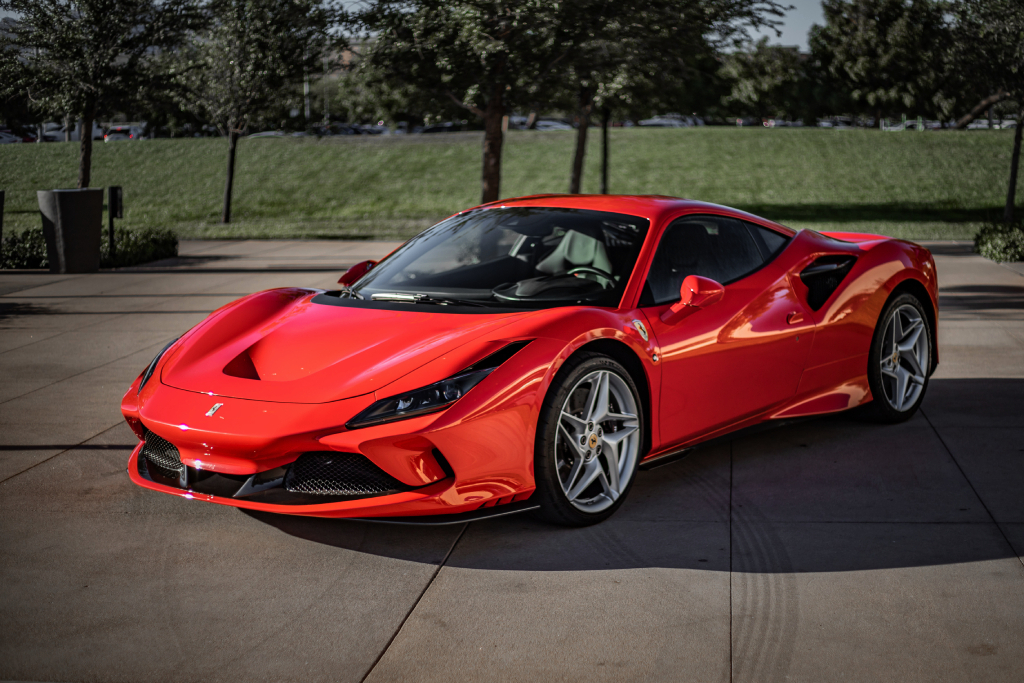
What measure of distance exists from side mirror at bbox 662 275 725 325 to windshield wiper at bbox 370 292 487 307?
0.84m

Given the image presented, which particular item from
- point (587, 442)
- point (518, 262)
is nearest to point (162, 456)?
point (587, 442)

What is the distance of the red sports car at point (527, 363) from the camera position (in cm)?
379

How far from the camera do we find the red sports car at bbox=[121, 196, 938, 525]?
3.79 meters

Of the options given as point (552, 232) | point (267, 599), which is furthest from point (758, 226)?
point (267, 599)

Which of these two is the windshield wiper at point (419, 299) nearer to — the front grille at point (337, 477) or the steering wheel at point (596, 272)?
the steering wheel at point (596, 272)

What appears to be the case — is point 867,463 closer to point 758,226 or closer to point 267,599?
point 758,226

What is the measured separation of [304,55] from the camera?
1530 centimetres

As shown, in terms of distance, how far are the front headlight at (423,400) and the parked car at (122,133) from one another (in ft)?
54.6

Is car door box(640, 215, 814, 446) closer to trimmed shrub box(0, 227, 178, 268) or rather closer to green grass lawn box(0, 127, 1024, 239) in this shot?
trimmed shrub box(0, 227, 178, 268)

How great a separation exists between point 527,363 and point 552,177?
27.9m

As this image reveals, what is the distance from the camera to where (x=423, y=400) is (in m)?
3.78

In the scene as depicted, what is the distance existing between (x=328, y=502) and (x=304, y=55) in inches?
502

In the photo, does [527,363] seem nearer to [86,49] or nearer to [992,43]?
[992,43]

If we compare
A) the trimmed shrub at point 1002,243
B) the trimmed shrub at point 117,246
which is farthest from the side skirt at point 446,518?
the trimmed shrub at point 1002,243
